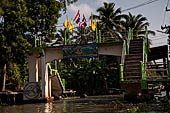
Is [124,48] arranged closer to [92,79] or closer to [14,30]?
[14,30]

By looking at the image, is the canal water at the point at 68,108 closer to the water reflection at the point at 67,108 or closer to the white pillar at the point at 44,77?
the water reflection at the point at 67,108

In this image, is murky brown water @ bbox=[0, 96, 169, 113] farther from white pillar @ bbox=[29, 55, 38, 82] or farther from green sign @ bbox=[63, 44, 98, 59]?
white pillar @ bbox=[29, 55, 38, 82]

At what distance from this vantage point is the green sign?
22.5 metres

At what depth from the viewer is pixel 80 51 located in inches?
899

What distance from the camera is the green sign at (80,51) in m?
22.5

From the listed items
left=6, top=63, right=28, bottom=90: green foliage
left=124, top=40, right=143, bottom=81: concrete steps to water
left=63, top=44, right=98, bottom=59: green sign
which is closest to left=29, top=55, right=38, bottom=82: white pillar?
left=63, top=44, right=98, bottom=59: green sign

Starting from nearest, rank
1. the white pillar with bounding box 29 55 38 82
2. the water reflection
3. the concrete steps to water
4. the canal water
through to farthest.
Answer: the canal water → the water reflection → the concrete steps to water → the white pillar with bounding box 29 55 38 82

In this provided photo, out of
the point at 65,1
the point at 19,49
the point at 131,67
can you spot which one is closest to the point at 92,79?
the point at 65,1

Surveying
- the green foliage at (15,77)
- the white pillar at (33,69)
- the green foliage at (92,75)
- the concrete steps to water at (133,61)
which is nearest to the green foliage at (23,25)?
the white pillar at (33,69)

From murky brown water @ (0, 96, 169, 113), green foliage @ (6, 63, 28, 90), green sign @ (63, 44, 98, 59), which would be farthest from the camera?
green foliage @ (6, 63, 28, 90)

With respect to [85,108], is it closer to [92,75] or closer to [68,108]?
[68,108]

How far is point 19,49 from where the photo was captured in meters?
23.1

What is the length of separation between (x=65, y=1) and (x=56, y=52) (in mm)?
5946

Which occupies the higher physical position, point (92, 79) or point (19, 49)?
point (19, 49)
